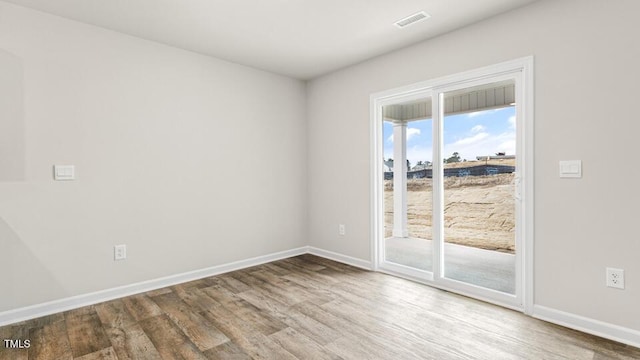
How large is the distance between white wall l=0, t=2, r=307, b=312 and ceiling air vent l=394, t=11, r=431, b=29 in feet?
6.32

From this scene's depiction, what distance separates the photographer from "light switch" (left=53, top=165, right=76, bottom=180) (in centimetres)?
264

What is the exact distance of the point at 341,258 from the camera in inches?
161

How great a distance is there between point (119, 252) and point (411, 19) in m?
3.43

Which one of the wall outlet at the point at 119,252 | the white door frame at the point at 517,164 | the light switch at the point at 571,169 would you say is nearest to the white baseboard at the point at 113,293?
the wall outlet at the point at 119,252

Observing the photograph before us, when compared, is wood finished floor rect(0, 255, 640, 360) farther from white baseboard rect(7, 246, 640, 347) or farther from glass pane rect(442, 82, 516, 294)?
glass pane rect(442, 82, 516, 294)

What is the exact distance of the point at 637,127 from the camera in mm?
2061

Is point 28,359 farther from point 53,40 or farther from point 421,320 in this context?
point 421,320

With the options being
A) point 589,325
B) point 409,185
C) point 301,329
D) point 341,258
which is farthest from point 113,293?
point 589,325

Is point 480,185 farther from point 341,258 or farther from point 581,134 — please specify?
point 341,258

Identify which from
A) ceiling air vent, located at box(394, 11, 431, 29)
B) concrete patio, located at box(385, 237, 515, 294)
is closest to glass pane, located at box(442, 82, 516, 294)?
concrete patio, located at box(385, 237, 515, 294)

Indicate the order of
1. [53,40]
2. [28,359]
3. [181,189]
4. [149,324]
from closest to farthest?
[28,359] → [149,324] → [53,40] → [181,189]

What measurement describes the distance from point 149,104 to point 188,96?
0.41 meters

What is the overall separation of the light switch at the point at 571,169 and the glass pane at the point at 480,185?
0.38m

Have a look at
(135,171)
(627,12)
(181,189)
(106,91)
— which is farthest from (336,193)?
(627,12)
